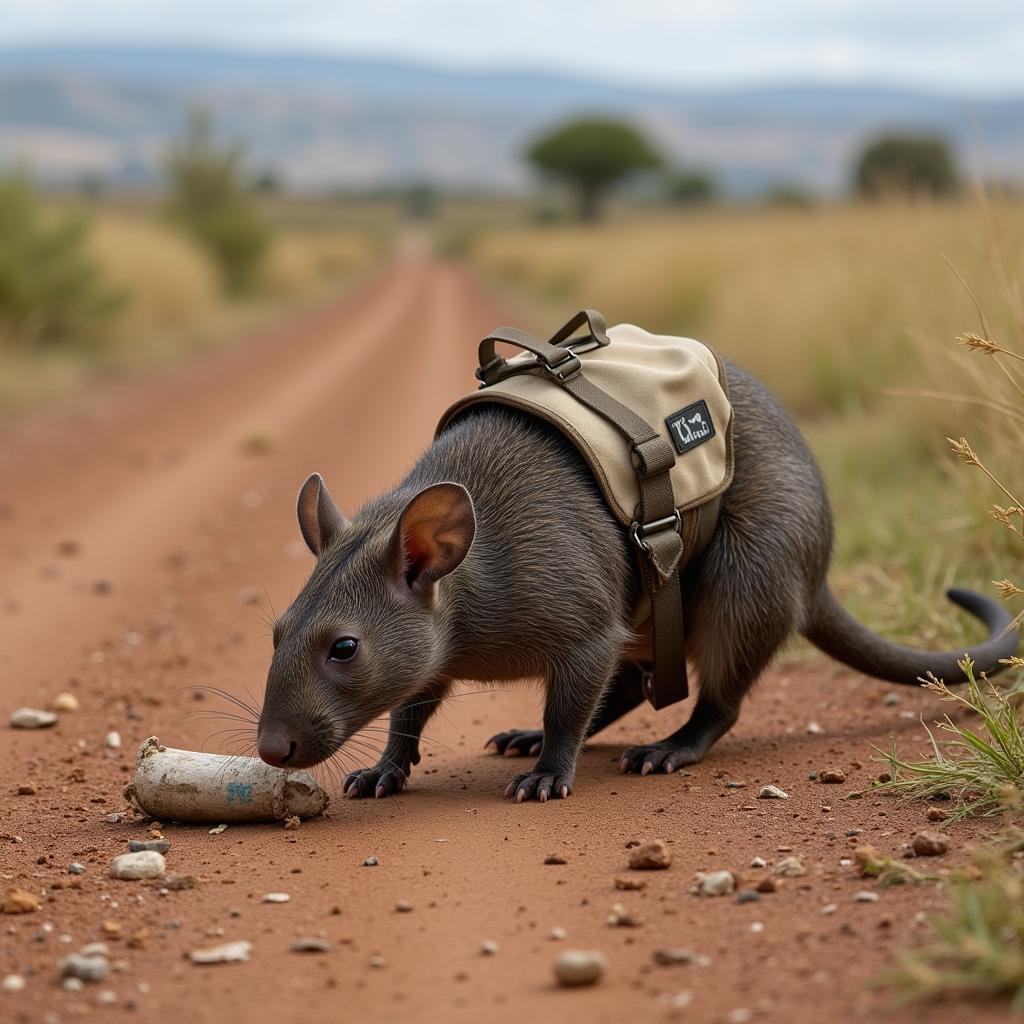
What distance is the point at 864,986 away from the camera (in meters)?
2.62

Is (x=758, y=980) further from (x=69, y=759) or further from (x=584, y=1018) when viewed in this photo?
(x=69, y=759)

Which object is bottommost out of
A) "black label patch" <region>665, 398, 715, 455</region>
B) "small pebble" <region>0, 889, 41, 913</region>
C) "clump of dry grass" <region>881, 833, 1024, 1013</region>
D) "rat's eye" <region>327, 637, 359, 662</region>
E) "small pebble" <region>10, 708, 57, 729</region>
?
"small pebble" <region>10, 708, 57, 729</region>

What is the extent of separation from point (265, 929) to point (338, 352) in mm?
17849

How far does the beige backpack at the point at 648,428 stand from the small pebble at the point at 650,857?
1076mm

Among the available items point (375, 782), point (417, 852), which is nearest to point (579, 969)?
point (417, 852)

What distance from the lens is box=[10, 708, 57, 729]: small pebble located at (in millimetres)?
5172

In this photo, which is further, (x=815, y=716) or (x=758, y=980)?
(x=815, y=716)

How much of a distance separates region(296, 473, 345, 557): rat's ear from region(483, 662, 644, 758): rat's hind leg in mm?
1153

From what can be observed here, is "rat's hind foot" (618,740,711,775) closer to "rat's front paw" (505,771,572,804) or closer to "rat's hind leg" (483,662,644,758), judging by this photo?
"rat's hind leg" (483,662,644,758)

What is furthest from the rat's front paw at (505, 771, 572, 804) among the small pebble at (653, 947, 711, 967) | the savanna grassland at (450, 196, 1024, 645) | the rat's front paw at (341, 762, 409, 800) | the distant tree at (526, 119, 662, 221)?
the distant tree at (526, 119, 662, 221)

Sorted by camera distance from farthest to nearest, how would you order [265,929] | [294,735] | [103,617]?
[103,617]
[294,735]
[265,929]

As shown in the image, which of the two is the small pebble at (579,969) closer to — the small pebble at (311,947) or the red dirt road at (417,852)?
the red dirt road at (417,852)

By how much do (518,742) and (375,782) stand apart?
702mm

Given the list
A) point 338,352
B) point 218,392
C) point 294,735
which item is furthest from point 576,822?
point 338,352
